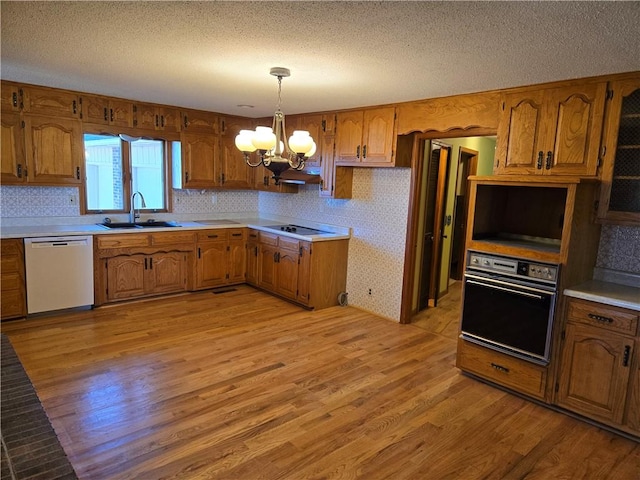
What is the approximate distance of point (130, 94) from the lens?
4.37 m

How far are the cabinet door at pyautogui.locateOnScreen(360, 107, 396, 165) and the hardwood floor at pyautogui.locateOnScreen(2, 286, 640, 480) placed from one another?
181 centimetres

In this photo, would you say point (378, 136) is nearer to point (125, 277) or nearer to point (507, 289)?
point (507, 289)

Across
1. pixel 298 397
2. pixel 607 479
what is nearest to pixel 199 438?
pixel 298 397

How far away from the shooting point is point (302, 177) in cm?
514

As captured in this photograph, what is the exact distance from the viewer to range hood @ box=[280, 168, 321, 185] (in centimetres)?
504

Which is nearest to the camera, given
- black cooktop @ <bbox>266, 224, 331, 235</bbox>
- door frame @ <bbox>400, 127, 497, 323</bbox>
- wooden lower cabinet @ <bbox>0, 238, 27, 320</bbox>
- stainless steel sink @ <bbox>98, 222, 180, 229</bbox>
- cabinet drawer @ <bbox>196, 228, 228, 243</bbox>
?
wooden lower cabinet @ <bbox>0, 238, 27, 320</bbox>

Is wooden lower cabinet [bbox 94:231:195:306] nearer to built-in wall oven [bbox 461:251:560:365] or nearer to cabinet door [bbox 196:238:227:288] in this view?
cabinet door [bbox 196:238:227:288]

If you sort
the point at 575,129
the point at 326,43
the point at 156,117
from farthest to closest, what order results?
the point at 156,117
the point at 575,129
the point at 326,43

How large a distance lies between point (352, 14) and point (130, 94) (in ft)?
10.6

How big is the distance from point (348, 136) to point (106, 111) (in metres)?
2.68

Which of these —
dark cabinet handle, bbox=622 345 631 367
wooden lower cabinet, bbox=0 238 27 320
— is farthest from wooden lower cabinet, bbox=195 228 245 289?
dark cabinet handle, bbox=622 345 631 367

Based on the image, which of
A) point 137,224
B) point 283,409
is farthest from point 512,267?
point 137,224

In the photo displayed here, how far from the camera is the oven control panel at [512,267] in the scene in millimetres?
2842

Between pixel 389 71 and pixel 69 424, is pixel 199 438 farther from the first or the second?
→ pixel 389 71
